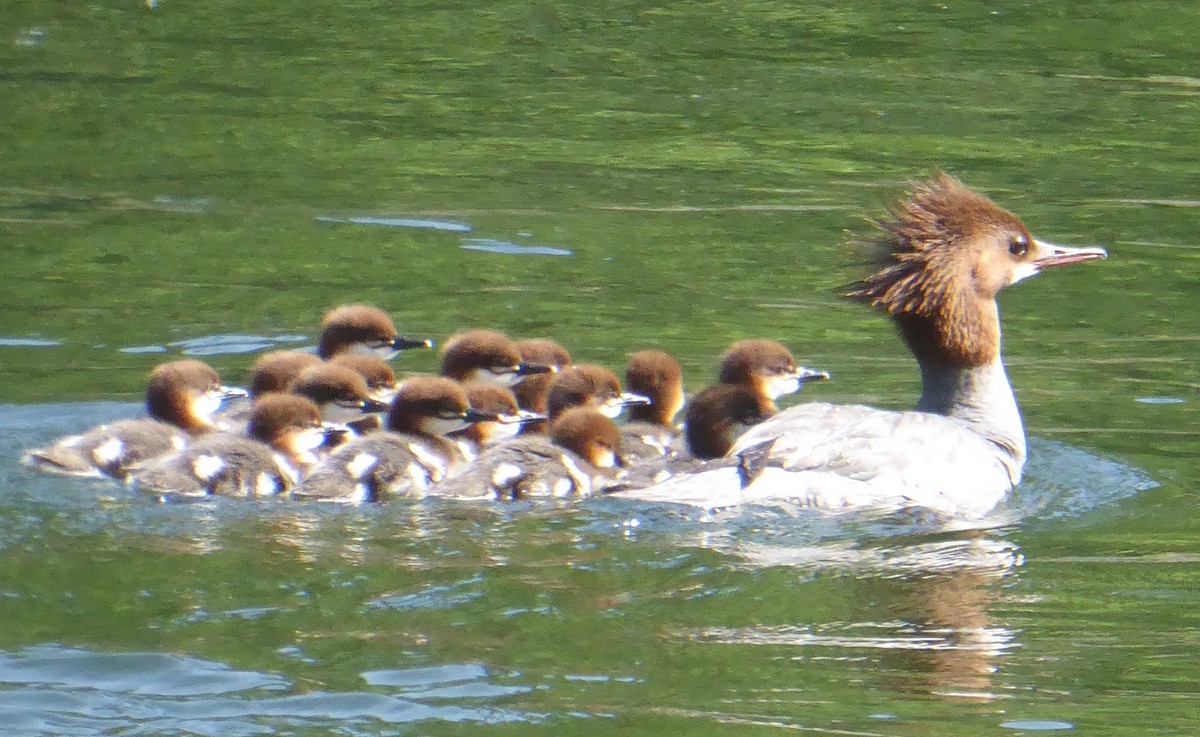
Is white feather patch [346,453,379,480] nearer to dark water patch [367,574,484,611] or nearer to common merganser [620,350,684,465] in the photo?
dark water patch [367,574,484,611]

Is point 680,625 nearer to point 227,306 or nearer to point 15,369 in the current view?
point 15,369

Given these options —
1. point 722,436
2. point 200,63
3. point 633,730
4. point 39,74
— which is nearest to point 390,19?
point 200,63

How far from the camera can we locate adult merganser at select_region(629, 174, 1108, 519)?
7.58 m

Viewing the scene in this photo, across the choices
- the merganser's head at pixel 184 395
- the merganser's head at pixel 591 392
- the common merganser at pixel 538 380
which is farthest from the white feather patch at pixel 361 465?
the common merganser at pixel 538 380

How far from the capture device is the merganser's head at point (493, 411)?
837 cm

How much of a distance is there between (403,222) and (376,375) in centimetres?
344

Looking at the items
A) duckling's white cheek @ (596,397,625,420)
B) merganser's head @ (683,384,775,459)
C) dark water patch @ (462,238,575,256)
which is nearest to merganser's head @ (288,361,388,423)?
duckling's white cheek @ (596,397,625,420)

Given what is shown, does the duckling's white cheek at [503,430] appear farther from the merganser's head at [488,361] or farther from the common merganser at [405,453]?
the common merganser at [405,453]

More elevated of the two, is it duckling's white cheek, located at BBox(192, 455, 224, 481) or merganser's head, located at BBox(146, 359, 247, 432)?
merganser's head, located at BBox(146, 359, 247, 432)

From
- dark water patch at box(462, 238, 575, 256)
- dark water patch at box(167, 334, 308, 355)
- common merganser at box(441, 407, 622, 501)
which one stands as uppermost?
dark water patch at box(462, 238, 575, 256)

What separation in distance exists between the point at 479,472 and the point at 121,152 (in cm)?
662

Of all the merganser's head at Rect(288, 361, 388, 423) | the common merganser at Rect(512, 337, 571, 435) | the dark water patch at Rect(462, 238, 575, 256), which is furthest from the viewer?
the dark water patch at Rect(462, 238, 575, 256)

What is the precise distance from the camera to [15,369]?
9219 millimetres

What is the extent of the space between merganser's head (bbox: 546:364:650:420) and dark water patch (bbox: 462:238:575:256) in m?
2.65
